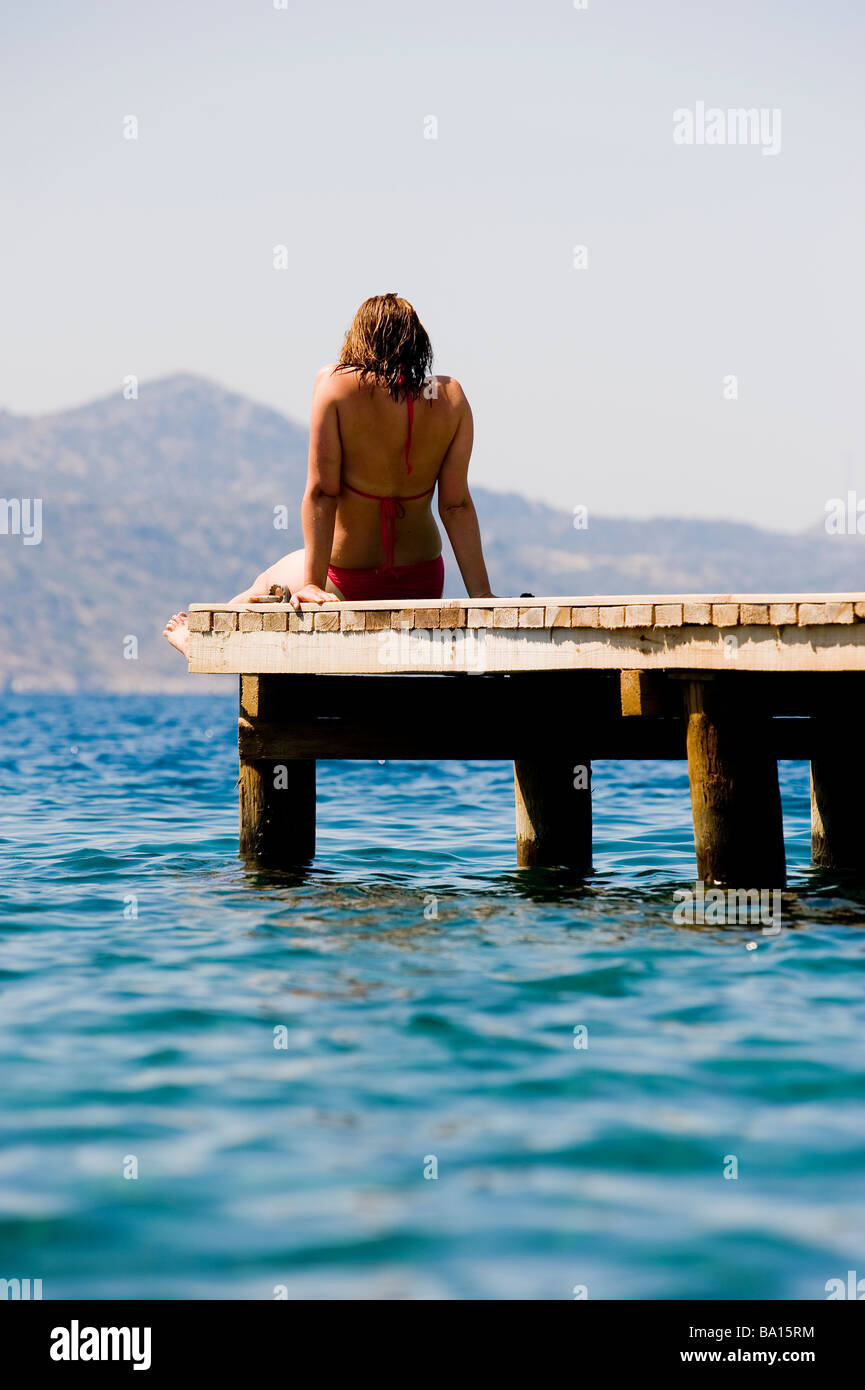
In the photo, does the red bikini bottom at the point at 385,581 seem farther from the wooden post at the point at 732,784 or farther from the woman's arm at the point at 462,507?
the wooden post at the point at 732,784

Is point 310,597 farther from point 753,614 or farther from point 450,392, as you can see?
point 753,614

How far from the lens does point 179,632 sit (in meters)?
9.45

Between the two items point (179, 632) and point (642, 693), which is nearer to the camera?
point (642, 693)

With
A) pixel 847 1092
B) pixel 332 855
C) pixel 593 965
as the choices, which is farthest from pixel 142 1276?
pixel 332 855

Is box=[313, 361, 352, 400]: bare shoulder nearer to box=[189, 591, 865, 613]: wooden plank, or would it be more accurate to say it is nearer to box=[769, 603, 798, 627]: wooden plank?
box=[189, 591, 865, 613]: wooden plank

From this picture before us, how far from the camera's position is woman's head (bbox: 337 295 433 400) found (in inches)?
334

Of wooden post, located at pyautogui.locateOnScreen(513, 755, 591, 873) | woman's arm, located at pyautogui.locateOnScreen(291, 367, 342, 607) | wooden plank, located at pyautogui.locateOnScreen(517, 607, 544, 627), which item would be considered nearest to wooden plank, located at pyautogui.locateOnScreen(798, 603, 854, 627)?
wooden plank, located at pyautogui.locateOnScreen(517, 607, 544, 627)

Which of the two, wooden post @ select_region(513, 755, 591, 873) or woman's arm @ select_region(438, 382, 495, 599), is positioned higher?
woman's arm @ select_region(438, 382, 495, 599)

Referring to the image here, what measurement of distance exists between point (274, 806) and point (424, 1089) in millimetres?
4228

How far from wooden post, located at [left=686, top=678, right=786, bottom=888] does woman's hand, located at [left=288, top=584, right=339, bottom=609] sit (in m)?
1.92

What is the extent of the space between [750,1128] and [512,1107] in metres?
0.72

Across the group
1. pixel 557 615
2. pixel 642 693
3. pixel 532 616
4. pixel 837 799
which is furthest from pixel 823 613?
pixel 837 799
